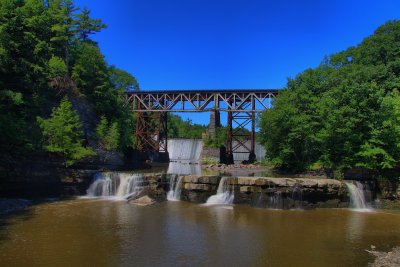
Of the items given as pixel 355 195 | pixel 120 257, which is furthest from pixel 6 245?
pixel 355 195

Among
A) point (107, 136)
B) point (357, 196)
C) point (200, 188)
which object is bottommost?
point (357, 196)

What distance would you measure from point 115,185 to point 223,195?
695cm

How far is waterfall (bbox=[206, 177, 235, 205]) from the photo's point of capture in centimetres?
1867

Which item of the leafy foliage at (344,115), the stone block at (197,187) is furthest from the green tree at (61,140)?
the leafy foliage at (344,115)

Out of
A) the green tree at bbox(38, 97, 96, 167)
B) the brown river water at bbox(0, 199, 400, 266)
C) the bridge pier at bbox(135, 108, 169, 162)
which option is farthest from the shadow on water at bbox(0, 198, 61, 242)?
the bridge pier at bbox(135, 108, 169, 162)

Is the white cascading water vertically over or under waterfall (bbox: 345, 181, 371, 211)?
over

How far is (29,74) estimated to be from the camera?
21.9 meters

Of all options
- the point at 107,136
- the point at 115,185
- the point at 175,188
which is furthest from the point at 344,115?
the point at 107,136

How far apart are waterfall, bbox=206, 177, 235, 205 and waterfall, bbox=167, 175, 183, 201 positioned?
83.0 inches

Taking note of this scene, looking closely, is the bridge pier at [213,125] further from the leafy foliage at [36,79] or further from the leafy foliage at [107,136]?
the leafy foliage at [107,136]

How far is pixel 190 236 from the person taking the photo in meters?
11.5

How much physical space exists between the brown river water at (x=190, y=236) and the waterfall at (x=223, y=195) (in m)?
1.85

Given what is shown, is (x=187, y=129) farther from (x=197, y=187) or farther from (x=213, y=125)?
(x=197, y=187)

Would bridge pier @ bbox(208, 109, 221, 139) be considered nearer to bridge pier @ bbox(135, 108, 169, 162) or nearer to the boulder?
bridge pier @ bbox(135, 108, 169, 162)
